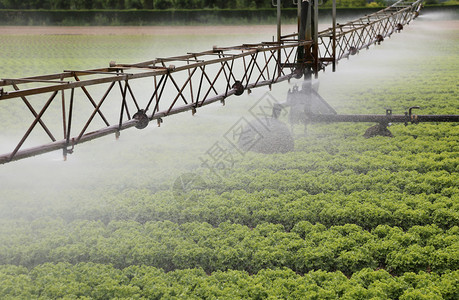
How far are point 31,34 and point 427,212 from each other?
5391 centimetres

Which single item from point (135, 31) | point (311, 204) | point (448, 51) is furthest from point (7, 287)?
point (135, 31)

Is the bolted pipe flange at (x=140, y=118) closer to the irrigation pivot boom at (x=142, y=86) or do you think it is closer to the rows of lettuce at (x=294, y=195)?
the irrigation pivot boom at (x=142, y=86)

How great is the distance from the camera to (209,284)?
8.50 metres

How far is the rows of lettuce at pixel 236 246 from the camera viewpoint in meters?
9.16

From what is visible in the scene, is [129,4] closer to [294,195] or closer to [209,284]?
[294,195]

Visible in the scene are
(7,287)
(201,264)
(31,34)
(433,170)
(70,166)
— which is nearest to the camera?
(7,287)

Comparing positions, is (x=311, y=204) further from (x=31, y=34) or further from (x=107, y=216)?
(x=31, y=34)

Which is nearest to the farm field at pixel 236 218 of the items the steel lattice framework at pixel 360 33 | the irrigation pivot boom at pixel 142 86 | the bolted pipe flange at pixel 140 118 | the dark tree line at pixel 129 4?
the irrigation pivot boom at pixel 142 86

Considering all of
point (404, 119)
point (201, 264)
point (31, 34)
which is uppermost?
point (31, 34)

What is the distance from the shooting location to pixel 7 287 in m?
8.31

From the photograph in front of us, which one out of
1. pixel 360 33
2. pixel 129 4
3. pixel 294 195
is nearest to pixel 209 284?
pixel 294 195

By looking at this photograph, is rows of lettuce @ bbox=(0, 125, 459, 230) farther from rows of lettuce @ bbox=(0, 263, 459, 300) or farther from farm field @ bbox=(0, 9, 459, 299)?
rows of lettuce @ bbox=(0, 263, 459, 300)

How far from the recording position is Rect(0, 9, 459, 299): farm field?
853 centimetres

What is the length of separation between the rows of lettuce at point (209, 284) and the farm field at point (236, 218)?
0.02 m
